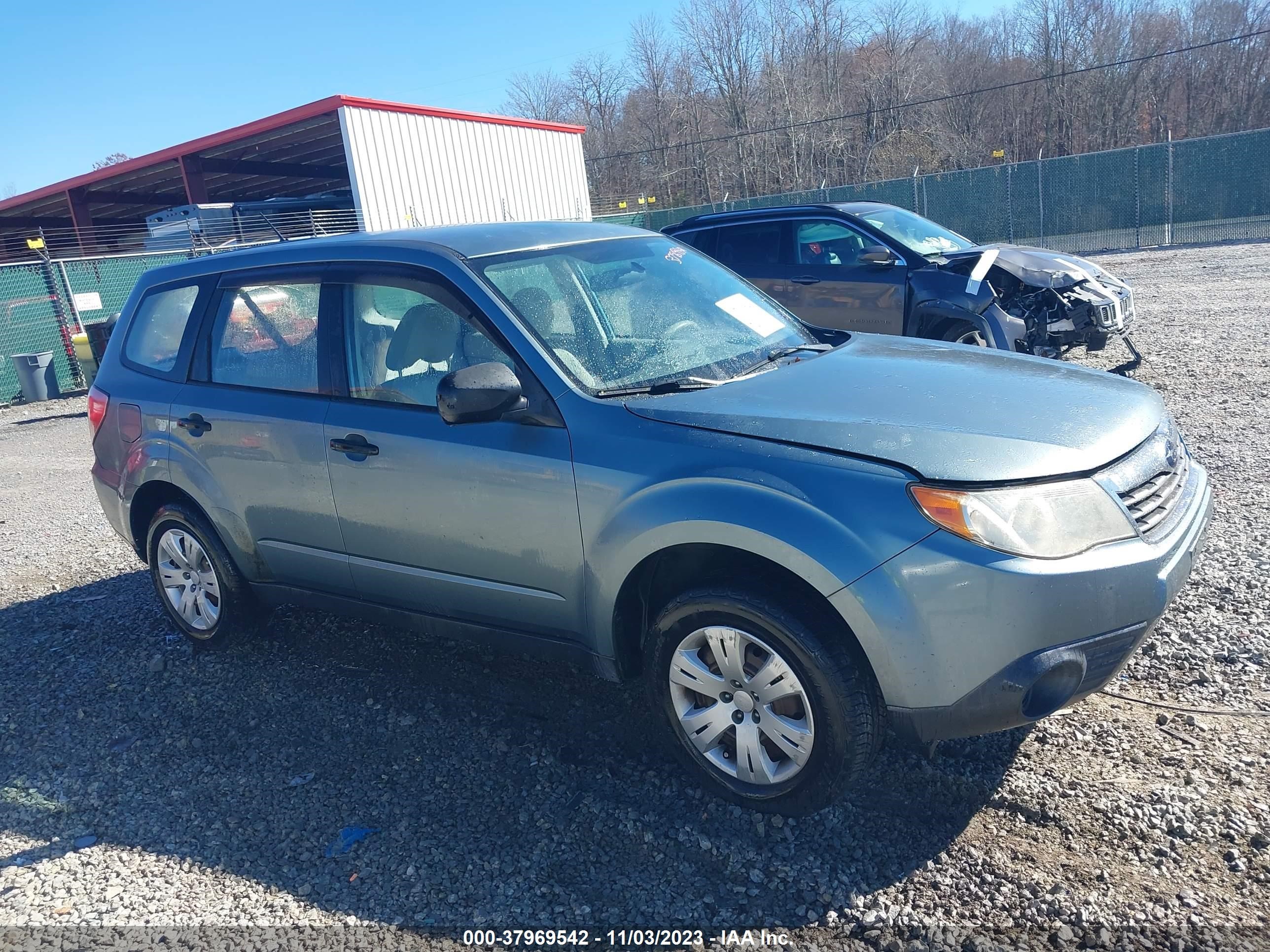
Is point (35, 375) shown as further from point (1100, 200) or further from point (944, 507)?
point (1100, 200)

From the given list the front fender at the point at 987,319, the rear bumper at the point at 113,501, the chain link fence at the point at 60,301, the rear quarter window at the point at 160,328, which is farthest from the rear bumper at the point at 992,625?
the chain link fence at the point at 60,301

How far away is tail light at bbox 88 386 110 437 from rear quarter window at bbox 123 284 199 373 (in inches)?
9.7

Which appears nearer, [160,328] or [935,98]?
[160,328]

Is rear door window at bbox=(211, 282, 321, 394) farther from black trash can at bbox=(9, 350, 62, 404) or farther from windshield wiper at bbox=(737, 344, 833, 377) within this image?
black trash can at bbox=(9, 350, 62, 404)

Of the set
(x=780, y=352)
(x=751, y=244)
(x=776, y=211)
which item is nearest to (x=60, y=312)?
(x=751, y=244)

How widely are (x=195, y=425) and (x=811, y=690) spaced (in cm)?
323

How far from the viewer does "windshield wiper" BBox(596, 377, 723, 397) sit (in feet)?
11.1

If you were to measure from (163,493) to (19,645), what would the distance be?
4.34 ft

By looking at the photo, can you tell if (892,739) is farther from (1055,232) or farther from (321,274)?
(1055,232)

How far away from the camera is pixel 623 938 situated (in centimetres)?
263

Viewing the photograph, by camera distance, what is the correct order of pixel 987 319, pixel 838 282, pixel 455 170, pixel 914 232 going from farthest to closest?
pixel 455 170, pixel 914 232, pixel 838 282, pixel 987 319

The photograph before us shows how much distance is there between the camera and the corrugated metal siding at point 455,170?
22.9 metres

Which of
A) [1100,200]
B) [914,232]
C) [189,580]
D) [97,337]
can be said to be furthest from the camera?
[1100,200]

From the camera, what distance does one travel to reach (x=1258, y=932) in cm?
239
